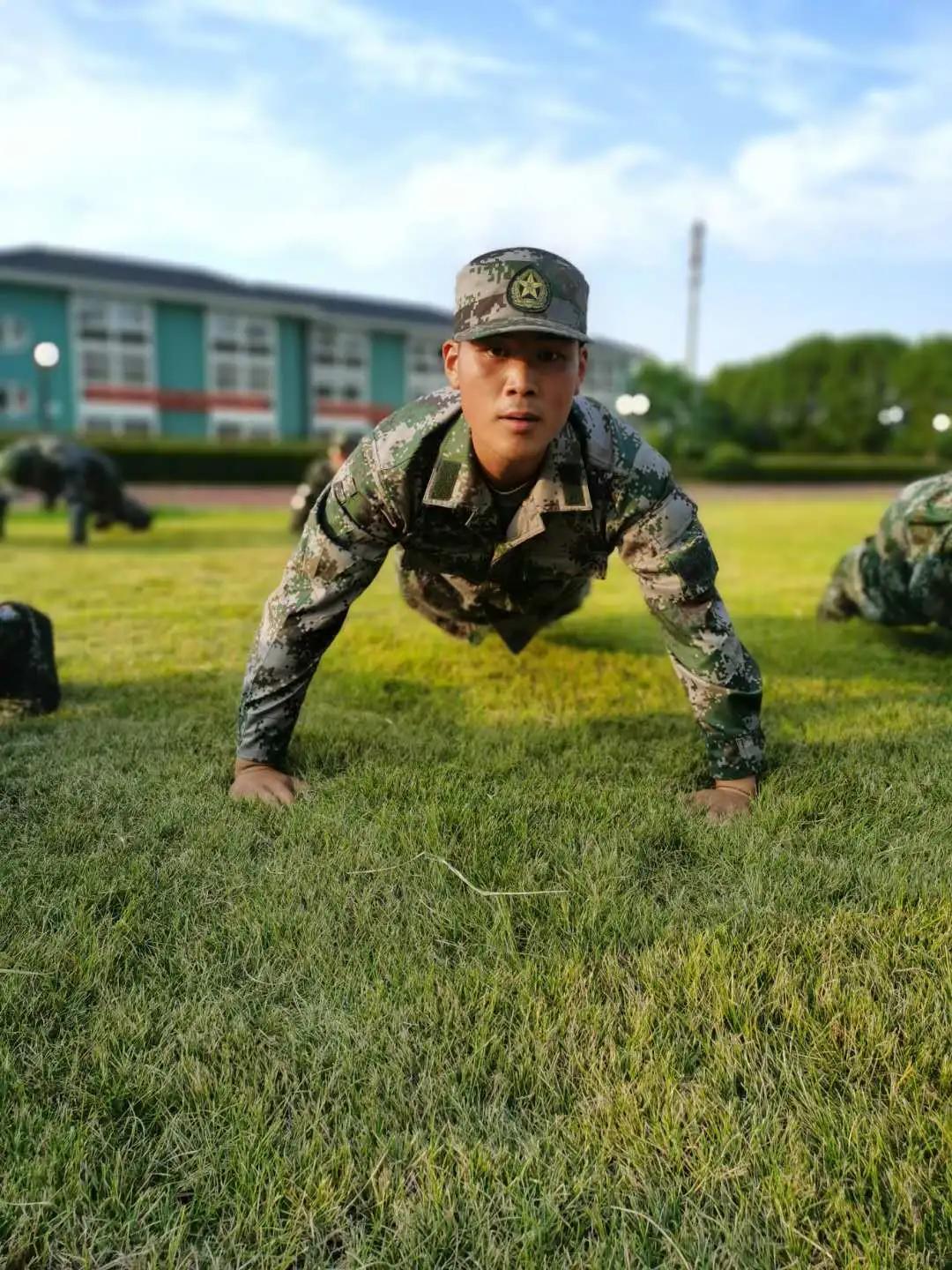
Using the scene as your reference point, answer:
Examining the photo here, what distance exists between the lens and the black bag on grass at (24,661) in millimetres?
3332

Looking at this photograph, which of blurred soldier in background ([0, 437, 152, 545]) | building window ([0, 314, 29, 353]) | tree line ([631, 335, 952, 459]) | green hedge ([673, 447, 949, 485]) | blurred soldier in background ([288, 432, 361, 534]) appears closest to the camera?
blurred soldier in background ([288, 432, 361, 534])

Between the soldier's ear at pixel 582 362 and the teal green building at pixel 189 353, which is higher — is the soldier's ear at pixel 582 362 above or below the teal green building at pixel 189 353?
below

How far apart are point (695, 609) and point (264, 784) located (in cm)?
119

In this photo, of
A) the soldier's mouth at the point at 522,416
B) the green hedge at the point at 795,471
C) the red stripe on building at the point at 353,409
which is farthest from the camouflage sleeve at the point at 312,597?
the red stripe on building at the point at 353,409

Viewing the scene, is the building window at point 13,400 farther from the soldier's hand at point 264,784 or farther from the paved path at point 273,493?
the soldier's hand at point 264,784

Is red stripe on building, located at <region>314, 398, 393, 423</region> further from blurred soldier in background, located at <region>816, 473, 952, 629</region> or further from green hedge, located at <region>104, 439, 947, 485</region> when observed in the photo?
blurred soldier in background, located at <region>816, 473, 952, 629</region>

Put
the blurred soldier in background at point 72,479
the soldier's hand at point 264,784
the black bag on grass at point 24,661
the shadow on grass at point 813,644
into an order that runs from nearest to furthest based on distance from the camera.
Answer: the soldier's hand at point 264,784 < the black bag on grass at point 24,661 < the shadow on grass at point 813,644 < the blurred soldier in background at point 72,479

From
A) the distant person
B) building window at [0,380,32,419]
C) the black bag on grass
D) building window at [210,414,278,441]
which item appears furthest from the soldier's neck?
building window at [210,414,278,441]

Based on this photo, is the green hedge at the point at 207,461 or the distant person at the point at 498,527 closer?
the distant person at the point at 498,527

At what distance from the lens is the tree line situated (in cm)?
4844

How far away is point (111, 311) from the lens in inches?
1389

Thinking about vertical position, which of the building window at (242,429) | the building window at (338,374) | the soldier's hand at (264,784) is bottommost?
the soldier's hand at (264,784)

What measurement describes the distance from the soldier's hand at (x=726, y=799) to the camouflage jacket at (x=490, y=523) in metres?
0.03

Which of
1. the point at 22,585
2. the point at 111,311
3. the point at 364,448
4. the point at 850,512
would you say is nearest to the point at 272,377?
the point at 111,311
